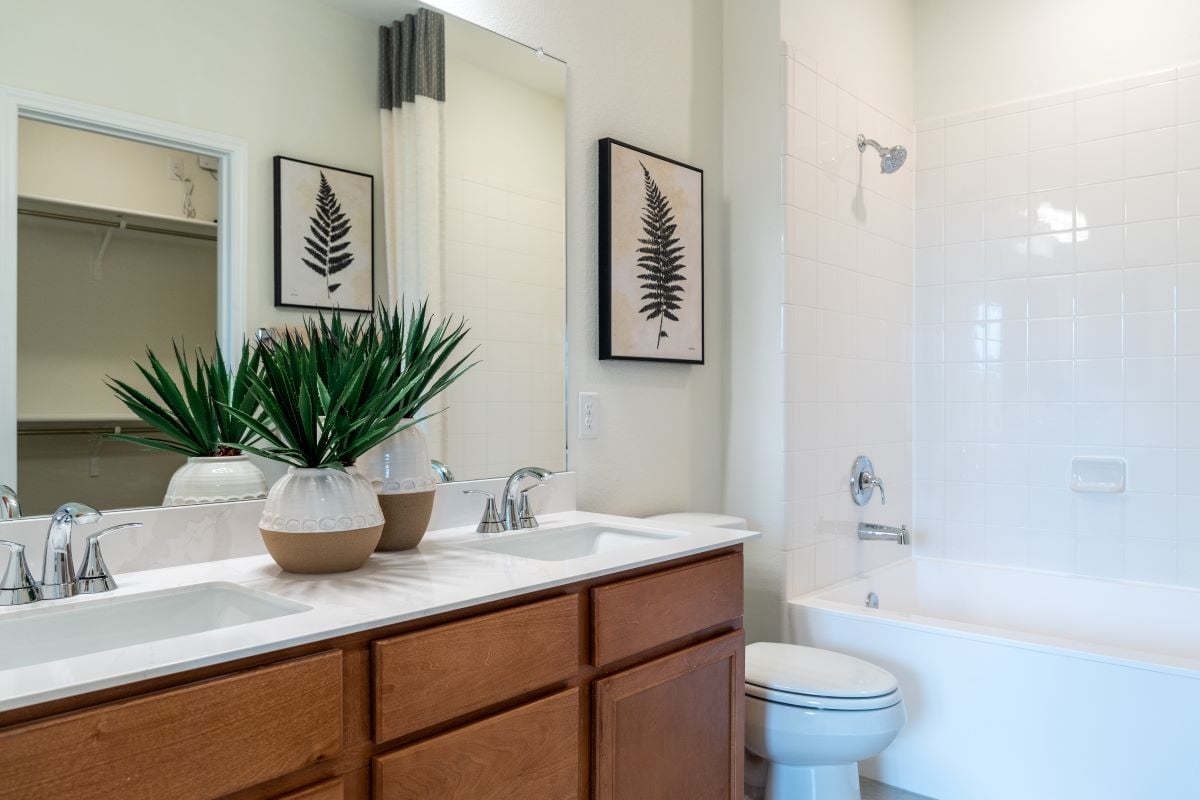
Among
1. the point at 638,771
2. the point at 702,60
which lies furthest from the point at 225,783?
the point at 702,60

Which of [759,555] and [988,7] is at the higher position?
[988,7]

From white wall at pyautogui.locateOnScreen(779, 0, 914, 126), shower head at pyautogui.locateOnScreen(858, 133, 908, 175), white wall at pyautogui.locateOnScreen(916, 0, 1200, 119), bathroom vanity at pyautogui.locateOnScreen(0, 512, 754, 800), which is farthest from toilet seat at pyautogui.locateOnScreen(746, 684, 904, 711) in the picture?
white wall at pyautogui.locateOnScreen(916, 0, 1200, 119)

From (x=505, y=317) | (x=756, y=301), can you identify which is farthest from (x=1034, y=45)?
(x=505, y=317)

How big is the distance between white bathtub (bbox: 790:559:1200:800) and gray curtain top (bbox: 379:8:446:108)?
1700mm

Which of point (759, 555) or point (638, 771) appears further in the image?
point (759, 555)

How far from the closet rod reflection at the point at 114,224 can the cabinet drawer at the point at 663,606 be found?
0.88m

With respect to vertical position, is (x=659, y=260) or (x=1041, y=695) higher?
(x=659, y=260)

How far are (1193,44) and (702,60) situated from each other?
1578mm

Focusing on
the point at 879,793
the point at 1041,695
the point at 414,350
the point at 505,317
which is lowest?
the point at 879,793

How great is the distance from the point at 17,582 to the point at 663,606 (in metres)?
0.98

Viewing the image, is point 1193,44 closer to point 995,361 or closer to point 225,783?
point 995,361

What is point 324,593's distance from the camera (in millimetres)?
1209

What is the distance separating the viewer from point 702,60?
2.60m

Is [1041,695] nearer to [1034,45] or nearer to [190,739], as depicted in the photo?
[190,739]
